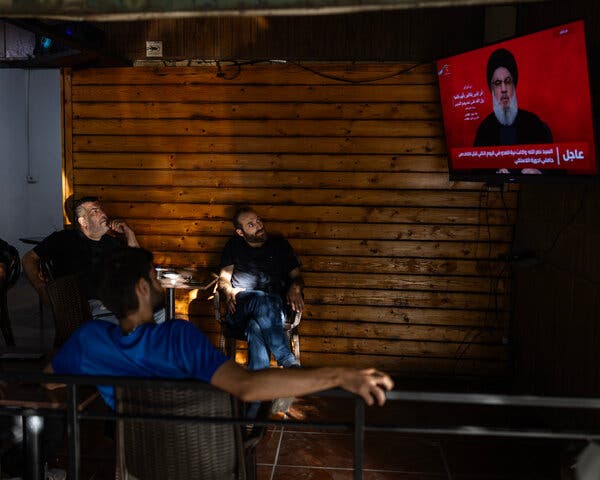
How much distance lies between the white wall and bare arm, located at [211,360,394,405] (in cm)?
875

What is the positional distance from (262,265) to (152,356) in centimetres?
271

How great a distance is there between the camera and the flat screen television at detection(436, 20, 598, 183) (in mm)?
2961

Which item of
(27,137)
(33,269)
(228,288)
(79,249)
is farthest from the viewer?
(27,137)

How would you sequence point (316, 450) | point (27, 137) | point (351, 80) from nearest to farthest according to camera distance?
1. point (316, 450)
2. point (351, 80)
3. point (27, 137)

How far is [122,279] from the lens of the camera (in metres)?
1.94

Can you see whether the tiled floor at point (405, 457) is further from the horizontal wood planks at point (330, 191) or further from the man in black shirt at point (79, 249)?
the man in black shirt at point (79, 249)

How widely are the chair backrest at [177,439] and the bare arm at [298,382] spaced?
0.11 meters

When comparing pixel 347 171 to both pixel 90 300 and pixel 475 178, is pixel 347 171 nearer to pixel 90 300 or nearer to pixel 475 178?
pixel 475 178

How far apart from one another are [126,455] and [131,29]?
163 inches

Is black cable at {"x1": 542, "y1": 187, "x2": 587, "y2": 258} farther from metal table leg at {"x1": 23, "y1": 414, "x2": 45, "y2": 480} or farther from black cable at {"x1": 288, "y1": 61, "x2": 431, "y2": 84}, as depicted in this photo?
metal table leg at {"x1": 23, "y1": 414, "x2": 45, "y2": 480}

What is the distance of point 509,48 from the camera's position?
3422mm

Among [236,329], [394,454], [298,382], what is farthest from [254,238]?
[298,382]

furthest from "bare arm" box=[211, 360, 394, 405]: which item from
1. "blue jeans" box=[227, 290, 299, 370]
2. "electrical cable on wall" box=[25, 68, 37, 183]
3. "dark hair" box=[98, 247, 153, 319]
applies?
"electrical cable on wall" box=[25, 68, 37, 183]

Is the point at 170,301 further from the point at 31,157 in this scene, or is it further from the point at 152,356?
the point at 31,157
